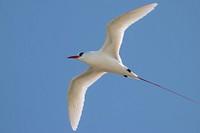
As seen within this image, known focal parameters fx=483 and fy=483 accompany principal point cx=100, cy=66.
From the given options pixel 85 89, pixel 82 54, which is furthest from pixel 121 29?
pixel 85 89

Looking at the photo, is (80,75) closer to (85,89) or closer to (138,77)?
(85,89)

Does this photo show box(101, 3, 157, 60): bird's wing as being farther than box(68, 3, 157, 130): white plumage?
No

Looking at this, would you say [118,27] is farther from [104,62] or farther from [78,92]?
[78,92]

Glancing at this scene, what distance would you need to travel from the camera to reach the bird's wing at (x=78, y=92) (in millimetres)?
13367

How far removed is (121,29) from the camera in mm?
12203

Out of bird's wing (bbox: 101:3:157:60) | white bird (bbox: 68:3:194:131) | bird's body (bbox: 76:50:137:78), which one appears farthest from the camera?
bird's body (bbox: 76:50:137:78)

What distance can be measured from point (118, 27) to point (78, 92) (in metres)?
2.42

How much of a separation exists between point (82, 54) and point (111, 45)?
2.65ft

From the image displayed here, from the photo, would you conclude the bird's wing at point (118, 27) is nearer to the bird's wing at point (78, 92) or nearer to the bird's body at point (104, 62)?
the bird's body at point (104, 62)

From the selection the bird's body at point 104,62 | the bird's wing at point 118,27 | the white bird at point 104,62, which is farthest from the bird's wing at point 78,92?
the bird's wing at point 118,27

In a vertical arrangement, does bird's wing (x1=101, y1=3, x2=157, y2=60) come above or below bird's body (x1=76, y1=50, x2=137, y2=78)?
above

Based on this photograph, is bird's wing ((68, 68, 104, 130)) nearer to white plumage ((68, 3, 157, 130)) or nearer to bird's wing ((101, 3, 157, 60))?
white plumage ((68, 3, 157, 130))

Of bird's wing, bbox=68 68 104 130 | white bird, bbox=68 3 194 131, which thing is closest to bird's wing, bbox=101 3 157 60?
white bird, bbox=68 3 194 131

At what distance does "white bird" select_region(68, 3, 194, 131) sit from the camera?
11953 mm
